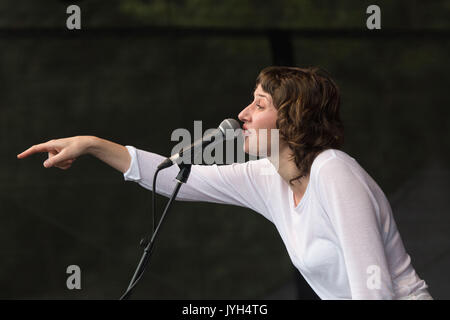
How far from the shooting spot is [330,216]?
5.06 ft

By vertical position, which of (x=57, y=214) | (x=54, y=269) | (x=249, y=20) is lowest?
(x=54, y=269)

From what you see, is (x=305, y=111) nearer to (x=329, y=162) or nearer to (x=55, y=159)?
(x=329, y=162)

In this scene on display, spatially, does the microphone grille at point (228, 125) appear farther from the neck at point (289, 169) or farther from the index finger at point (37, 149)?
the index finger at point (37, 149)

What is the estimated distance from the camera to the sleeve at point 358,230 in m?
1.40

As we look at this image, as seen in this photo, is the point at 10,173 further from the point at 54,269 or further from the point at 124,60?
the point at 124,60

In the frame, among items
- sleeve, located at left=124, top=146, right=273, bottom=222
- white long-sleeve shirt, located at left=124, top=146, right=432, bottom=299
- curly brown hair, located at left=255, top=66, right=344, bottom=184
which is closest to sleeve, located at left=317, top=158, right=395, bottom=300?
white long-sleeve shirt, located at left=124, top=146, right=432, bottom=299

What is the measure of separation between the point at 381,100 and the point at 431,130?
1.33ft

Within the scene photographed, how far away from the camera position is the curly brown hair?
1742 mm

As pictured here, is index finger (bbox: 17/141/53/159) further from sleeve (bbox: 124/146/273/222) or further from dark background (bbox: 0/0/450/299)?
dark background (bbox: 0/0/450/299)

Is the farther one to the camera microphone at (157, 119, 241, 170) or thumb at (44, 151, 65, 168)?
thumb at (44, 151, 65, 168)

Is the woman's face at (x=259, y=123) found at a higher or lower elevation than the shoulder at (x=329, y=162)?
higher

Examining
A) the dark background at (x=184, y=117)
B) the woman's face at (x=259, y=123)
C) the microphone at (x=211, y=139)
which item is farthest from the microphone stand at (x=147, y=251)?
the dark background at (x=184, y=117)
